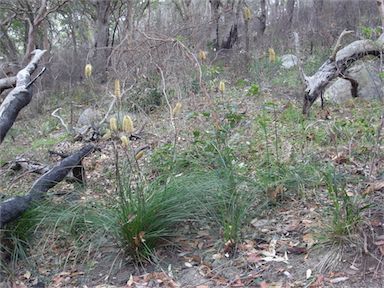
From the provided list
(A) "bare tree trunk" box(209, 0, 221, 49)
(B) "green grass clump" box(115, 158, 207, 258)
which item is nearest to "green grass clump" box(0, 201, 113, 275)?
(B) "green grass clump" box(115, 158, 207, 258)

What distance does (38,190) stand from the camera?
13.8 feet

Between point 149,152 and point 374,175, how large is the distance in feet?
9.68

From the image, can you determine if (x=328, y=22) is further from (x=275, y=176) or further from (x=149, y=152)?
(x=275, y=176)

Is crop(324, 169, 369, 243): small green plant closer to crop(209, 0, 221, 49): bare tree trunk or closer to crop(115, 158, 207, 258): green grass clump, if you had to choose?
crop(115, 158, 207, 258): green grass clump

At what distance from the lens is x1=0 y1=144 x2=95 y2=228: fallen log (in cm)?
366

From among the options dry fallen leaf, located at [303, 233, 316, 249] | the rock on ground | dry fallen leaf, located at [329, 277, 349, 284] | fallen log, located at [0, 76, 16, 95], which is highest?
fallen log, located at [0, 76, 16, 95]

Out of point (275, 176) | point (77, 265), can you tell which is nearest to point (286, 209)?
point (275, 176)

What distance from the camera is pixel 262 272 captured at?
3252mm

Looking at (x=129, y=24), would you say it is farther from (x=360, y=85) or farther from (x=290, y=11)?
(x=290, y=11)

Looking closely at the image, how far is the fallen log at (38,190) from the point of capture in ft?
12.0

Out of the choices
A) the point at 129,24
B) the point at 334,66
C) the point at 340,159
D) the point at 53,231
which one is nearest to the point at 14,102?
the point at 53,231

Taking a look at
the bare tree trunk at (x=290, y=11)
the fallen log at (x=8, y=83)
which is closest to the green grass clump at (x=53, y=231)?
the fallen log at (x=8, y=83)

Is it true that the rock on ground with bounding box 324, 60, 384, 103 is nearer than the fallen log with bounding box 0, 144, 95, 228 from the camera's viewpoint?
No

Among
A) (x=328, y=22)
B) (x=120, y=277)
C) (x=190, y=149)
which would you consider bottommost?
(x=120, y=277)
